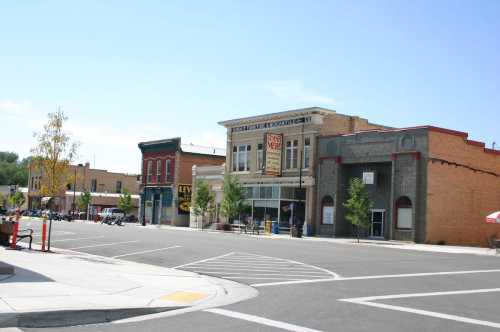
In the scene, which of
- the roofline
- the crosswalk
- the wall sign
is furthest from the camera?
the wall sign

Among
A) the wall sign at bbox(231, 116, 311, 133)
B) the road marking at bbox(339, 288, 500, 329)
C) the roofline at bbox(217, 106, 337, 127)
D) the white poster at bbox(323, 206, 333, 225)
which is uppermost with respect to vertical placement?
the roofline at bbox(217, 106, 337, 127)

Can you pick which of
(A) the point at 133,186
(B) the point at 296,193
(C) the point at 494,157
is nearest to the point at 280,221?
(B) the point at 296,193

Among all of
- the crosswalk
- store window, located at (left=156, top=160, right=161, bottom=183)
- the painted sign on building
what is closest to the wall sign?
the painted sign on building

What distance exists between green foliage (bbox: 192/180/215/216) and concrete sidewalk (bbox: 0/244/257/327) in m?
42.5

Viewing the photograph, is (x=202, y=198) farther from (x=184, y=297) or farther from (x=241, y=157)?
(x=184, y=297)

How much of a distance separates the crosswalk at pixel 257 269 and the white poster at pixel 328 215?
26463 mm

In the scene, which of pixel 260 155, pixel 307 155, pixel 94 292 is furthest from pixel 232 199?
pixel 94 292

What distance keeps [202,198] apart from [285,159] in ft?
32.9

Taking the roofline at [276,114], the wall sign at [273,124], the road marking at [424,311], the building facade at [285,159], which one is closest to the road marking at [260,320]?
the road marking at [424,311]

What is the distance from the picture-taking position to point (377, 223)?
47156 millimetres

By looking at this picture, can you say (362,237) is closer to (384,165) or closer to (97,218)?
(384,165)

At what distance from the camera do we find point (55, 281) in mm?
13328

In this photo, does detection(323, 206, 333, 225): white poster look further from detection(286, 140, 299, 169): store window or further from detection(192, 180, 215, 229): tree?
detection(192, 180, 215, 229): tree

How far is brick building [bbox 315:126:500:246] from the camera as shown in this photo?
Answer: 4319 centimetres
